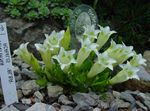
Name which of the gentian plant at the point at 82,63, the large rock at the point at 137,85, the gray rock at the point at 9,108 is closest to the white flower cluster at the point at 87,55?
the gentian plant at the point at 82,63

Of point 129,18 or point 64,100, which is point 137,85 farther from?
point 129,18

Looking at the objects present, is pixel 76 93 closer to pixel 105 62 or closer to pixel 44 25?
pixel 105 62

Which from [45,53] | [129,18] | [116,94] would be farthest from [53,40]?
[129,18]

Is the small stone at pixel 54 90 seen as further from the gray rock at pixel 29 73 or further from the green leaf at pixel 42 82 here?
the gray rock at pixel 29 73

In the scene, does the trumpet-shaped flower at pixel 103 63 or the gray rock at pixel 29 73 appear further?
the gray rock at pixel 29 73

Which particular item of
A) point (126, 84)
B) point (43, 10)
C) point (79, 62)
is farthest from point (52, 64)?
point (43, 10)

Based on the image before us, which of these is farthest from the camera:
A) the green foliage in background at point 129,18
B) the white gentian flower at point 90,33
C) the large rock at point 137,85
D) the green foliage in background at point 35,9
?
the green foliage in background at point 129,18

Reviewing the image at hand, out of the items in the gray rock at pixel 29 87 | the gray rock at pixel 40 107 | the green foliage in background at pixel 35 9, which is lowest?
the gray rock at pixel 40 107
